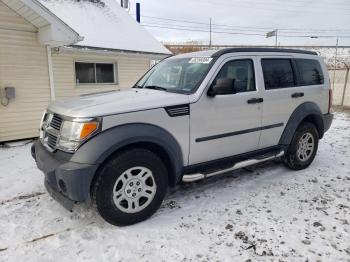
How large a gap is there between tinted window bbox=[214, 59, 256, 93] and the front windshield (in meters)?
0.29

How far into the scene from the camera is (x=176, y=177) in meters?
3.62

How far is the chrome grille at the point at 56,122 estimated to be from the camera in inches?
131

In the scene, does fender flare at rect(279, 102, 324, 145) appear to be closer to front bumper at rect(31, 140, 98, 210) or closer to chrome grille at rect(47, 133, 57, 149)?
front bumper at rect(31, 140, 98, 210)

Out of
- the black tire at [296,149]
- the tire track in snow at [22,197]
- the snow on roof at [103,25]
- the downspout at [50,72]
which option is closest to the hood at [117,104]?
the tire track in snow at [22,197]

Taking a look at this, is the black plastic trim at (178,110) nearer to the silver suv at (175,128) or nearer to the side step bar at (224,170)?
the silver suv at (175,128)

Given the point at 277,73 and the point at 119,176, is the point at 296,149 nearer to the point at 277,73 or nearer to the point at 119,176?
the point at 277,73

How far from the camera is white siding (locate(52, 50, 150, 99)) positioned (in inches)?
356

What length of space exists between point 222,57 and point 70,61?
21.9ft

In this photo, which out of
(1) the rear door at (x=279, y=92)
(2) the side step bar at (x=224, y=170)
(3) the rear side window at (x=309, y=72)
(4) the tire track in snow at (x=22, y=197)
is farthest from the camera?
(3) the rear side window at (x=309, y=72)

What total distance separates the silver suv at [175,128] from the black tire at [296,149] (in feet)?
0.06

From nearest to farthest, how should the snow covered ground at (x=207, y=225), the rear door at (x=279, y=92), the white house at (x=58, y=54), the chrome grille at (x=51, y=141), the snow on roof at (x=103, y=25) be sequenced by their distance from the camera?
the snow covered ground at (x=207, y=225)
the chrome grille at (x=51, y=141)
the rear door at (x=279, y=92)
the white house at (x=58, y=54)
the snow on roof at (x=103, y=25)

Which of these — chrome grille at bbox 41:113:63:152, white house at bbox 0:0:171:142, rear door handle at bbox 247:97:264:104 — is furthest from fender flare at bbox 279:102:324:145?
white house at bbox 0:0:171:142

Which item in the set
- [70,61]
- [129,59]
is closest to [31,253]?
[70,61]

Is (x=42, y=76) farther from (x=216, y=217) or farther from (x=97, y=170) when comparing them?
(x=216, y=217)
